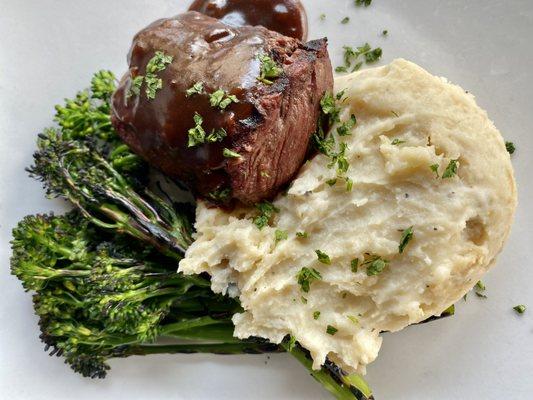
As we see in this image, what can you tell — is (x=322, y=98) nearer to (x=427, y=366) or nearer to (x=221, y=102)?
(x=221, y=102)

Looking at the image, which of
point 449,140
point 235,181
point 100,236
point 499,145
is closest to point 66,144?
point 100,236

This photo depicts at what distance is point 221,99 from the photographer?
11.3 ft

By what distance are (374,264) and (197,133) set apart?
146 centimetres

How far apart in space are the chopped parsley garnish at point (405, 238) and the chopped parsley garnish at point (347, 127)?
82 cm

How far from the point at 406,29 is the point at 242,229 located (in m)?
2.33

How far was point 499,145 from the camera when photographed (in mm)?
3785

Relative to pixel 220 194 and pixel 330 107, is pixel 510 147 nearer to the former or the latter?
pixel 330 107

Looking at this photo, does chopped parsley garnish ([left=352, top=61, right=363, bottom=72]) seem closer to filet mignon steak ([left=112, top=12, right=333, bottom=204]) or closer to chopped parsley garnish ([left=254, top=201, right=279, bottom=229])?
filet mignon steak ([left=112, top=12, right=333, bottom=204])

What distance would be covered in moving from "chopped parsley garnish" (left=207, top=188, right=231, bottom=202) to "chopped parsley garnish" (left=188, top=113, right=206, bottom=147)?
409 millimetres

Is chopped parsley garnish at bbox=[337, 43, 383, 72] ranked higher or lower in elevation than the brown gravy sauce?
lower

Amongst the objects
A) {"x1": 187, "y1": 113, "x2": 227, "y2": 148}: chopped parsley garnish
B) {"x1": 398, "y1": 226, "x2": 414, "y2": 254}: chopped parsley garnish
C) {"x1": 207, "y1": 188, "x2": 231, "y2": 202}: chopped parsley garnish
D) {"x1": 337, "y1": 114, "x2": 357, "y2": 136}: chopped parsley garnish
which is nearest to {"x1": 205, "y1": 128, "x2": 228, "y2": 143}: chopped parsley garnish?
{"x1": 187, "y1": 113, "x2": 227, "y2": 148}: chopped parsley garnish

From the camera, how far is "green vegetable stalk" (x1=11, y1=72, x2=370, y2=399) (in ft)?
13.8

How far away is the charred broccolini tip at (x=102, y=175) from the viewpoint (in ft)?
13.9

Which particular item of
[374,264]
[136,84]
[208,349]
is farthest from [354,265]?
[136,84]
